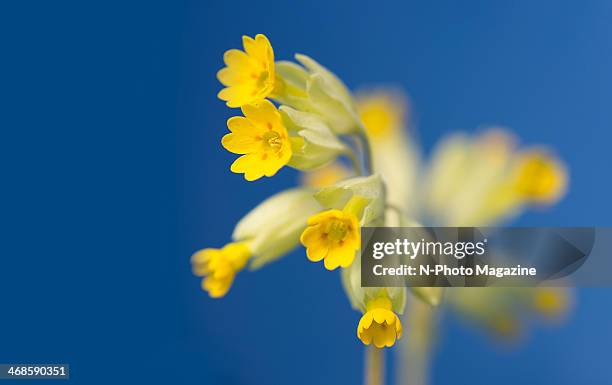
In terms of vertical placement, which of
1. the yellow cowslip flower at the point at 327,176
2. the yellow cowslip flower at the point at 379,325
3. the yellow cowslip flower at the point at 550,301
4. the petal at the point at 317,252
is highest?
the yellow cowslip flower at the point at 327,176

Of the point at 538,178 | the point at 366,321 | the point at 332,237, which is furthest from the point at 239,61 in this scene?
the point at 538,178

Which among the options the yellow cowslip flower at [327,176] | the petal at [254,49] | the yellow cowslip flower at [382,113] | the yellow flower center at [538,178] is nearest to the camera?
the petal at [254,49]

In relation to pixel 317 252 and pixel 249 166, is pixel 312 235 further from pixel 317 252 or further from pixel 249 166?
pixel 249 166

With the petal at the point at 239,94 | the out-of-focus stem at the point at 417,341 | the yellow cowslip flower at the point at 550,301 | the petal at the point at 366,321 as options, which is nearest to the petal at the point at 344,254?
the petal at the point at 366,321

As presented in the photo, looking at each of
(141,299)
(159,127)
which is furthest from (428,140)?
(141,299)

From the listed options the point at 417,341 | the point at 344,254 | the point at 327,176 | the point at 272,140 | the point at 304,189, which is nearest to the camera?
the point at 344,254

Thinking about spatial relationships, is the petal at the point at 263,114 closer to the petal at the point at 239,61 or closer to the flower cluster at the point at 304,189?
the flower cluster at the point at 304,189

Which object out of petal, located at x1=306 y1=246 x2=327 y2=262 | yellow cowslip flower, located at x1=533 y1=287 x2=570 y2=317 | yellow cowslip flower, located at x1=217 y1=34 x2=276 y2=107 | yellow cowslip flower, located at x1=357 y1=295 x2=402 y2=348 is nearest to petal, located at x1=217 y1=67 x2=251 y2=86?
yellow cowslip flower, located at x1=217 y1=34 x2=276 y2=107

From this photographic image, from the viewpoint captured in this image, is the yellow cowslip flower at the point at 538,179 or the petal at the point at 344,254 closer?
the petal at the point at 344,254
